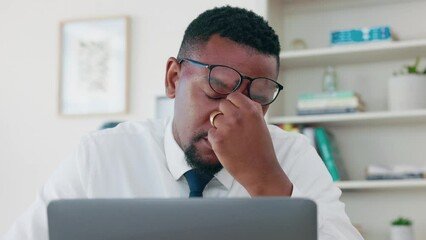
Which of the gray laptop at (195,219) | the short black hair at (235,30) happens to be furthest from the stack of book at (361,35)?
the gray laptop at (195,219)

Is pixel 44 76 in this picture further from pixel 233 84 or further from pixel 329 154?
pixel 233 84

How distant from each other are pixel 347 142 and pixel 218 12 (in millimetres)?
1849

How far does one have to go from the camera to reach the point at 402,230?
9.32 feet

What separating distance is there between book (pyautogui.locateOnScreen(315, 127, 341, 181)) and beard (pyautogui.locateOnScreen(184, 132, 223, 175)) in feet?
5.54

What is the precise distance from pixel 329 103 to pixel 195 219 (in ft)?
7.91

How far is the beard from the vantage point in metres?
1.30

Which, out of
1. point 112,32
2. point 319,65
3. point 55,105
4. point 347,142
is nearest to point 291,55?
point 319,65

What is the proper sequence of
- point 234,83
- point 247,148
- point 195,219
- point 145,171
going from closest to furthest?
point 195,219
point 247,148
point 234,83
point 145,171

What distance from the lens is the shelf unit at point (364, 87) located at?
117 inches

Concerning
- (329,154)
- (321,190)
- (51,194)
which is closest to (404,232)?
(329,154)

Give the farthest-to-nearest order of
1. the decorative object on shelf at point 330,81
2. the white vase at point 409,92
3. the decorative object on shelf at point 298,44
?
1. the decorative object on shelf at point 298,44
2. the decorative object on shelf at point 330,81
3. the white vase at point 409,92

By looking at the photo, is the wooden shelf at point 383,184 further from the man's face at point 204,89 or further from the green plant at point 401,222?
the man's face at point 204,89

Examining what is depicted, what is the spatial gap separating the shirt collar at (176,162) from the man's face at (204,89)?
48mm

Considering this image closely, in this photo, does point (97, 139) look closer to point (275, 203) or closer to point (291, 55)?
point (275, 203)
